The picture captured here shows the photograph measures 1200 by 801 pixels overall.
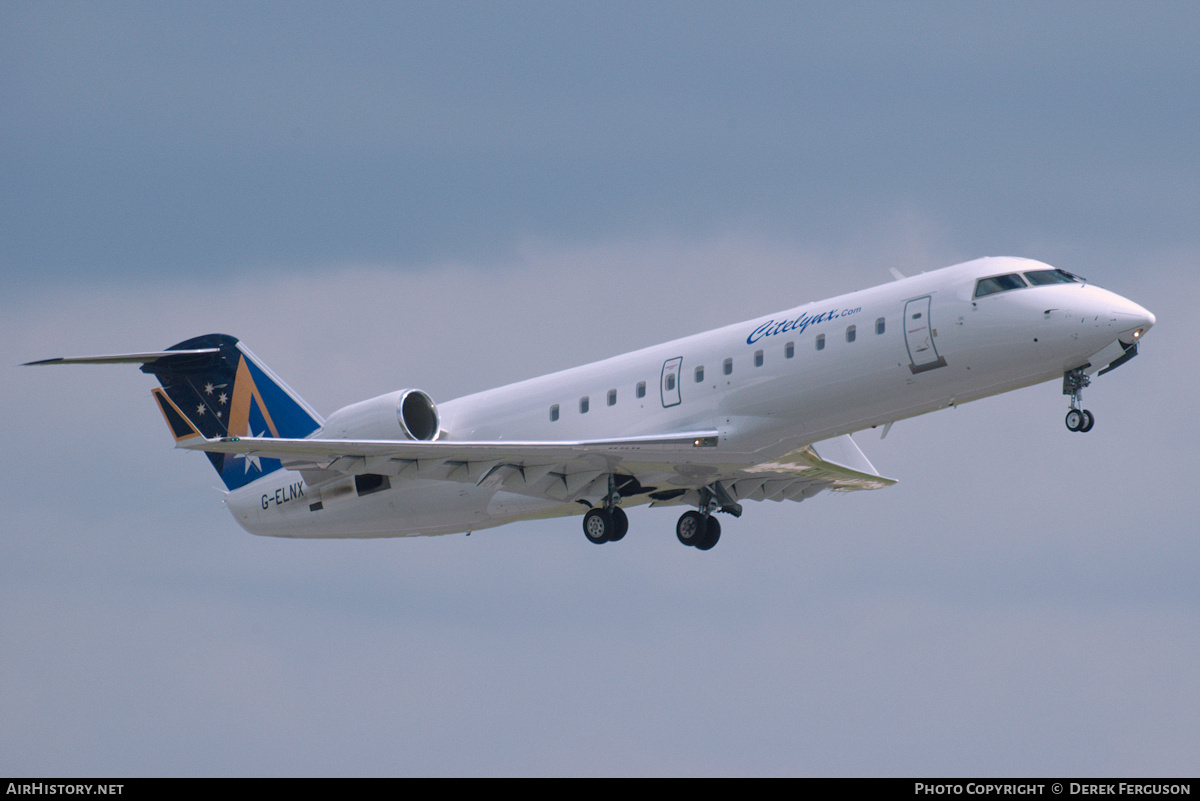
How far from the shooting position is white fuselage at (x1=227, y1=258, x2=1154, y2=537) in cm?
2308

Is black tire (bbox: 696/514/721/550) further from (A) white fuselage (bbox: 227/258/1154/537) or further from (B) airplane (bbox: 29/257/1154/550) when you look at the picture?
(A) white fuselage (bbox: 227/258/1154/537)

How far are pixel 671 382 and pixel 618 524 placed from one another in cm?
293

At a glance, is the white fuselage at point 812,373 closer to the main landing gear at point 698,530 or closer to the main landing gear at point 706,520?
the main landing gear at point 706,520

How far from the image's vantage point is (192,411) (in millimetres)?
33000

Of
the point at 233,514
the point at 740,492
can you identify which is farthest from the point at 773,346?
the point at 233,514

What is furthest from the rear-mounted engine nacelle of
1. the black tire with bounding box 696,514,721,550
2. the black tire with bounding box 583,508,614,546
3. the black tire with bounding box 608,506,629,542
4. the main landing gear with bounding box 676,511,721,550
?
the black tire with bounding box 696,514,721,550

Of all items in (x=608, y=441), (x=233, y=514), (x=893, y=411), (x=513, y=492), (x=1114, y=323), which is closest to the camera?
(x=1114, y=323)

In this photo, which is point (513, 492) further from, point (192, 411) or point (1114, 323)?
point (1114, 323)

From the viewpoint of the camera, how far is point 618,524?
2739 cm

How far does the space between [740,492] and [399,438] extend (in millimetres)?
6863

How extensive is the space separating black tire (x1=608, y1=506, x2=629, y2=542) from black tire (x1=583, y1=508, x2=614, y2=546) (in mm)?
58

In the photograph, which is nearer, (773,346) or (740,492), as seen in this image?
(773,346)

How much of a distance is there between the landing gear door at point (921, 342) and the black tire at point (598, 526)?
22.0 ft

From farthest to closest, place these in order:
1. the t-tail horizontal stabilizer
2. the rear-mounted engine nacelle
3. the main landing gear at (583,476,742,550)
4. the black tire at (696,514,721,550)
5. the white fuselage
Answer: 1. the t-tail horizontal stabilizer
2. the black tire at (696,514,721,550)
3. the main landing gear at (583,476,742,550)
4. the rear-mounted engine nacelle
5. the white fuselage
